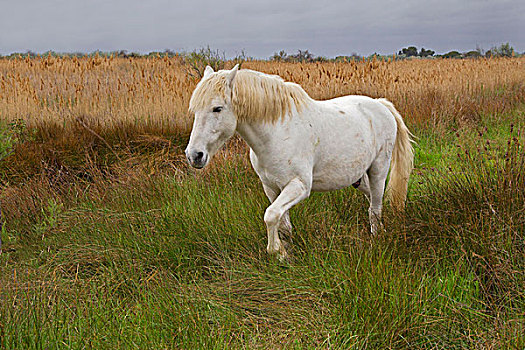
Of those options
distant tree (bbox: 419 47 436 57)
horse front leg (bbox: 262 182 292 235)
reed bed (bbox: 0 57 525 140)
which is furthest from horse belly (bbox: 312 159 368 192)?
distant tree (bbox: 419 47 436 57)

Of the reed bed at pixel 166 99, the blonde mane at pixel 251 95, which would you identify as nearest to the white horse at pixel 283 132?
the blonde mane at pixel 251 95

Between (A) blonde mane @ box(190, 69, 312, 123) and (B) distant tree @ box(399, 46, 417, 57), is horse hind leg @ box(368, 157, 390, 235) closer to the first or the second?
(A) blonde mane @ box(190, 69, 312, 123)

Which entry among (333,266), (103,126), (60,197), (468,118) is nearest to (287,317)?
(333,266)

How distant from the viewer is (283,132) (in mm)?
3641

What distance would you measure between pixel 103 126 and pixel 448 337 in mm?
6620

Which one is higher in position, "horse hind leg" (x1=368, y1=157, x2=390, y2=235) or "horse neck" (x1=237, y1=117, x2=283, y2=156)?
"horse neck" (x1=237, y1=117, x2=283, y2=156)

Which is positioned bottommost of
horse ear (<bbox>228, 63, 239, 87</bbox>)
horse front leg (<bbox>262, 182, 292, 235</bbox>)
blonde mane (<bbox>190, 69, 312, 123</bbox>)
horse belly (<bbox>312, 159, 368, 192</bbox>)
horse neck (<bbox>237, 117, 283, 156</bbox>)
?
horse front leg (<bbox>262, 182, 292, 235</bbox>)

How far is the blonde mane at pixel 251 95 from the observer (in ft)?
10.9

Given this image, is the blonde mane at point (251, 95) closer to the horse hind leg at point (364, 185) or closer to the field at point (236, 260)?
the field at point (236, 260)

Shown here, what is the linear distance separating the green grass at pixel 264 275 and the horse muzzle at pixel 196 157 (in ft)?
2.96

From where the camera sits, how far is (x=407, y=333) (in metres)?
2.93

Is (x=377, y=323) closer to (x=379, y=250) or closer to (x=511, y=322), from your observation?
(x=379, y=250)

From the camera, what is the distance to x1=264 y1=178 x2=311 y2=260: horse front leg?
3.46 meters

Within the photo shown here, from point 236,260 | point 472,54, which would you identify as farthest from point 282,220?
point 472,54
